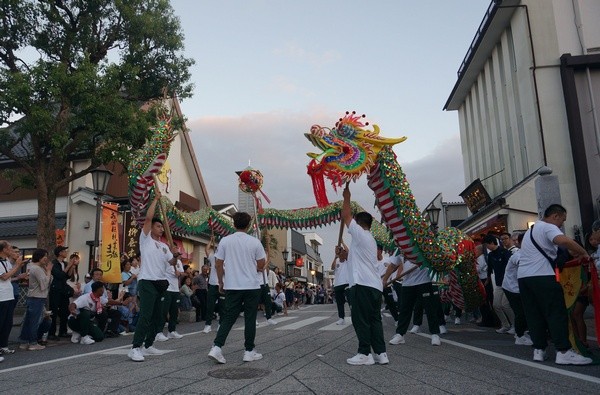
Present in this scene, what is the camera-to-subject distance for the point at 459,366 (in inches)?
209

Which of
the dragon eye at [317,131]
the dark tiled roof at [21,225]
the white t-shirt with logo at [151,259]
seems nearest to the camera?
the white t-shirt with logo at [151,259]

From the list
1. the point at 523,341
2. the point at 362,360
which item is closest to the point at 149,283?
the point at 362,360

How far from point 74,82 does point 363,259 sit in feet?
32.2

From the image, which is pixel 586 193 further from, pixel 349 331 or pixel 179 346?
pixel 179 346

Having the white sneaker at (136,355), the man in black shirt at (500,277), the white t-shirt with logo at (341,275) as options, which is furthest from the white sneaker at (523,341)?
the white sneaker at (136,355)

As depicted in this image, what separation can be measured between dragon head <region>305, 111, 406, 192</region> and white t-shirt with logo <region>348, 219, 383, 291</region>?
1585mm

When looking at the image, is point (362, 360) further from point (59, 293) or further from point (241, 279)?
point (59, 293)

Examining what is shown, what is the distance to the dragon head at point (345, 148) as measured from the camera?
24.0 ft

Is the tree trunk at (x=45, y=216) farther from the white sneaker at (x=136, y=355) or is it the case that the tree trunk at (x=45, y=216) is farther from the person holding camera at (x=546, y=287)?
the person holding camera at (x=546, y=287)

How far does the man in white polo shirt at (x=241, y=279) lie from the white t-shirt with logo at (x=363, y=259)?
117cm

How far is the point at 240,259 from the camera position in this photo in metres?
5.96

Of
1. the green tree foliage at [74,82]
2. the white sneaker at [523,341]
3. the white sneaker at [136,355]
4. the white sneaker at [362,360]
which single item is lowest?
the white sneaker at [523,341]

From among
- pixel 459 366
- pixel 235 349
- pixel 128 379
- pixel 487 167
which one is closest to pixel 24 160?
pixel 235 349

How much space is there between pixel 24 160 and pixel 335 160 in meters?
10.4
